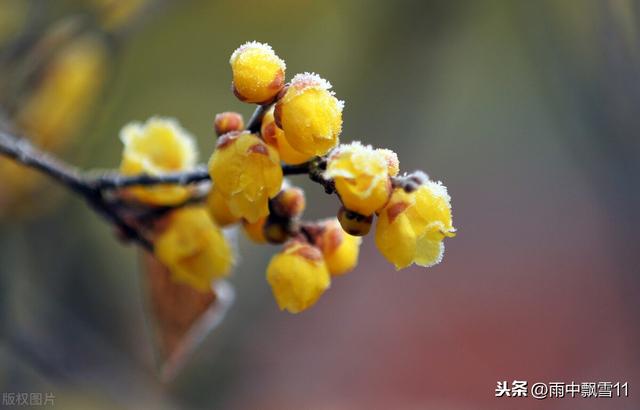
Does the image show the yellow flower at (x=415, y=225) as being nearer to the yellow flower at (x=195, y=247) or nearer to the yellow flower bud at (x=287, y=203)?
the yellow flower bud at (x=287, y=203)

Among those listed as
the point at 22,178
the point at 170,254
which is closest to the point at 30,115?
the point at 22,178

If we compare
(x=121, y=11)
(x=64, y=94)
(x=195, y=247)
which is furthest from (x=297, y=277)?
(x=121, y=11)

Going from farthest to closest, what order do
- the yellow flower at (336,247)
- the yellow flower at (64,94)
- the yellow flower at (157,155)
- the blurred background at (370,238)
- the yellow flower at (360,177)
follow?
the blurred background at (370,238), the yellow flower at (64,94), the yellow flower at (157,155), the yellow flower at (336,247), the yellow flower at (360,177)

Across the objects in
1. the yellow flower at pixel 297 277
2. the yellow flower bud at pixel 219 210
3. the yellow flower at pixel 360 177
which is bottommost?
the yellow flower at pixel 297 277

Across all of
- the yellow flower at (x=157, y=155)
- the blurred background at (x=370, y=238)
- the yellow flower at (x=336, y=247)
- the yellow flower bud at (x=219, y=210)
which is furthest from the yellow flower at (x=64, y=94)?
the yellow flower at (x=336, y=247)

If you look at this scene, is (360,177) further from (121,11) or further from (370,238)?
(370,238)

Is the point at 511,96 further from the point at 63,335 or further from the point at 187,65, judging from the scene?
the point at 63,335

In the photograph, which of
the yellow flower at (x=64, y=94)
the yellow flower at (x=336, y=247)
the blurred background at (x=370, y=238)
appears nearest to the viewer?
the yellow flower at (x=336, y=247)
